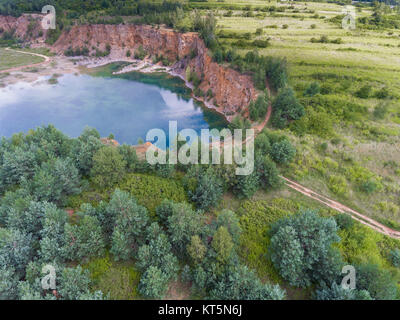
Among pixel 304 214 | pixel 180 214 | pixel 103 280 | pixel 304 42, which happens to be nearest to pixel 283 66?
pixel 304 42

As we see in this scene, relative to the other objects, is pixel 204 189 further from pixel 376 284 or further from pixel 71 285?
pixel 376 284

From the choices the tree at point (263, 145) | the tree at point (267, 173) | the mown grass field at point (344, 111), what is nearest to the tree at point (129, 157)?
the tree at point (267, 173)

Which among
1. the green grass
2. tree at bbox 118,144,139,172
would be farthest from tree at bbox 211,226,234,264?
tree at bbox 118,144,139,172

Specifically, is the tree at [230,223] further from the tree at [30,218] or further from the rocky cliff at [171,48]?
the rocky cliff at [171,48]

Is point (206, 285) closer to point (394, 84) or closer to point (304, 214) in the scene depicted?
point (304, 214)
